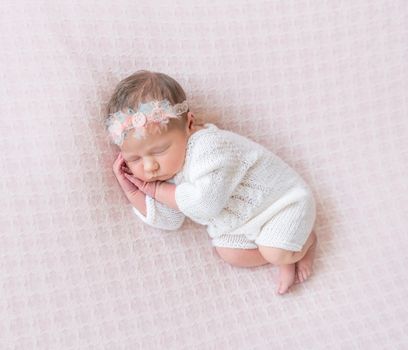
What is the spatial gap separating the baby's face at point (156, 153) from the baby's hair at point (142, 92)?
0.12ft

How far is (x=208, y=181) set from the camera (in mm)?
1424

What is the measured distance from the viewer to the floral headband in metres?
1.38

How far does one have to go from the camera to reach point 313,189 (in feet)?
5.62

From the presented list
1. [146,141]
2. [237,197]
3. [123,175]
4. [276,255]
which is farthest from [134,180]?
[276,255]

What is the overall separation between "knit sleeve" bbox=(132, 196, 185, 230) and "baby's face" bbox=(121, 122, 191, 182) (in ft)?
0.25

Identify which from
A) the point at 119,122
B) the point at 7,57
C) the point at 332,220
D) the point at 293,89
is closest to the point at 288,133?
the point at 293,89

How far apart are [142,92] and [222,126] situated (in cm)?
34

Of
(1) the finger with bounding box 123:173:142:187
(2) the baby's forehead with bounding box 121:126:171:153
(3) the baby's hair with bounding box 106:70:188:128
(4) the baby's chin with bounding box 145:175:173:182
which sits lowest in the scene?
(1) the finger with bounding box 123:173:142:187

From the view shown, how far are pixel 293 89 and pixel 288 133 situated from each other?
0.13m

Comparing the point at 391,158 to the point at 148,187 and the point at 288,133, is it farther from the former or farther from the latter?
the point at 148,187

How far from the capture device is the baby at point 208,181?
1407mm

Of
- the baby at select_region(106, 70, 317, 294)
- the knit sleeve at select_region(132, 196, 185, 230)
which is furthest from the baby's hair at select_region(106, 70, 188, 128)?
the knit sleeve at select_region(132, 196, 185, 230)

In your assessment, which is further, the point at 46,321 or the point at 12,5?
the point at 12,5

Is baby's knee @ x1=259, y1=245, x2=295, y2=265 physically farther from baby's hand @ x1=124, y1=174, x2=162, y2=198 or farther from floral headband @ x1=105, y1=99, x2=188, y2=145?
floral headband @ x1=105, y1=99, x2=188, y2=145
